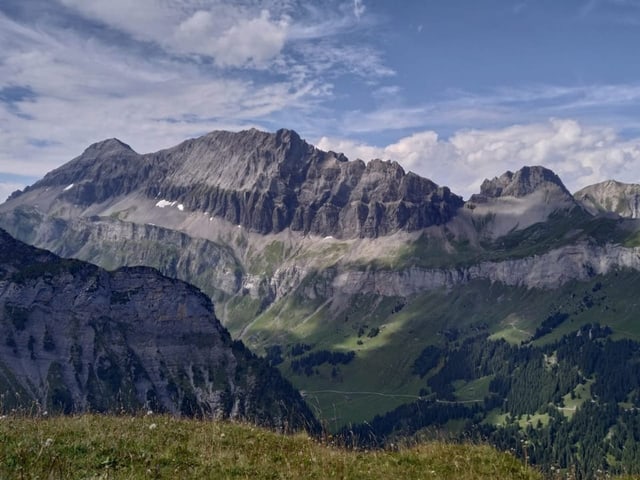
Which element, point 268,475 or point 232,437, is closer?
point 268,475

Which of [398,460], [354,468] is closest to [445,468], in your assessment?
[398,460]

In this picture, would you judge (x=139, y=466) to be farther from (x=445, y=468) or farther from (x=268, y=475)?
(x=445, y=468)

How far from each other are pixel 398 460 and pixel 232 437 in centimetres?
610

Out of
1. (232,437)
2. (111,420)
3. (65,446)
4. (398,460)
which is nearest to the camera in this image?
(65,446)

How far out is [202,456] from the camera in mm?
18047

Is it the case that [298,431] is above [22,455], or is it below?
below

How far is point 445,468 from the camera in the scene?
18219 mm

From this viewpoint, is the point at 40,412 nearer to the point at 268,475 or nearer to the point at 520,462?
the point at 268,475

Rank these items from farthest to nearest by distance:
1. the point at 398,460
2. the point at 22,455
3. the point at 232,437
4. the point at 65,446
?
the point at 232,437 < the point at 398,460 < the point at 65,446 < the point at 22,455

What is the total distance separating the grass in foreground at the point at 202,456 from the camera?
637 inches

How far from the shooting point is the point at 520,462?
1850 centimetres

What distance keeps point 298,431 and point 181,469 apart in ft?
25.9

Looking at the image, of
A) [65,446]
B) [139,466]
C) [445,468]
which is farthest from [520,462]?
[65,446]

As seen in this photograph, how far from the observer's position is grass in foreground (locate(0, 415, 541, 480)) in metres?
16.2
